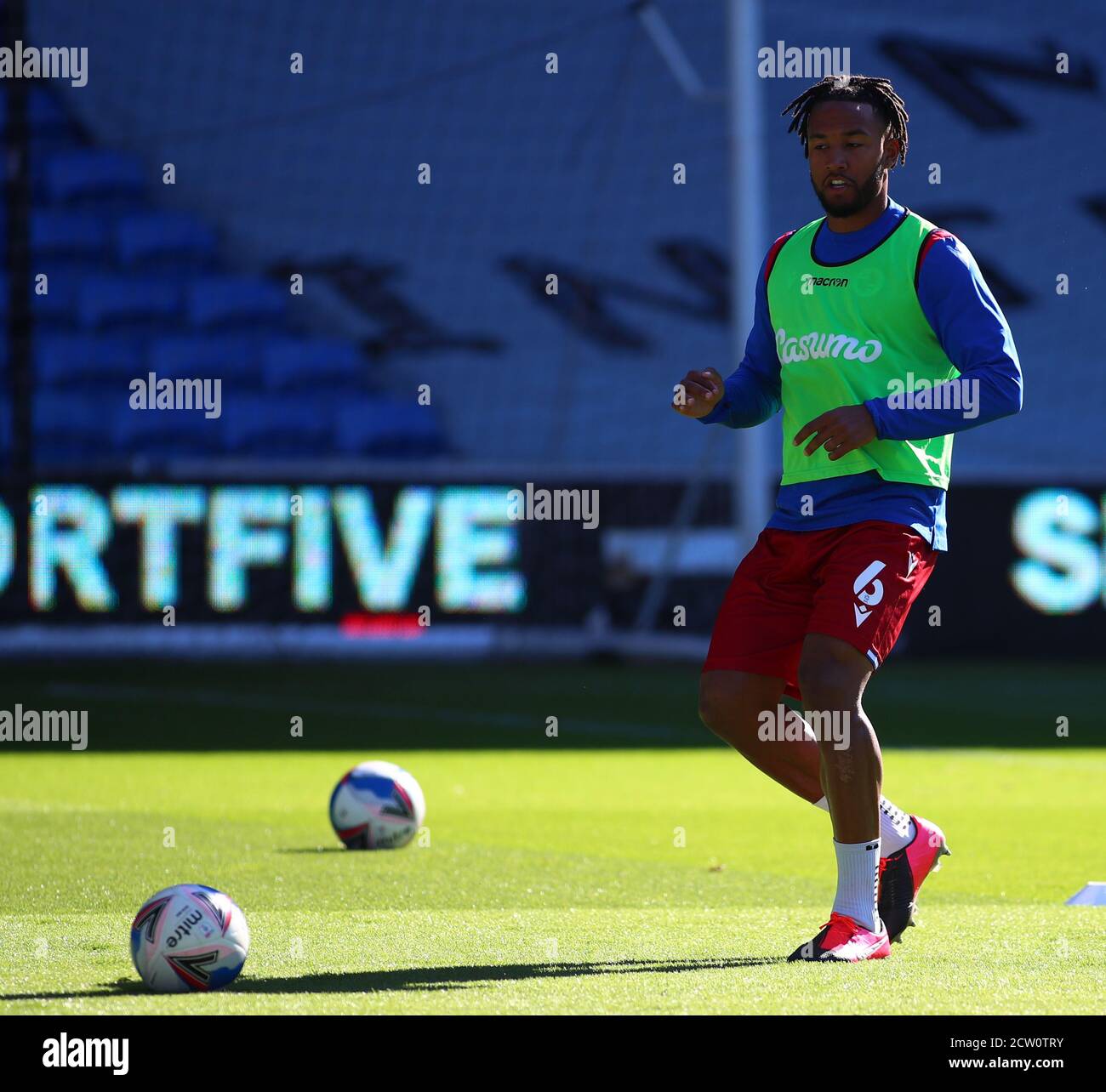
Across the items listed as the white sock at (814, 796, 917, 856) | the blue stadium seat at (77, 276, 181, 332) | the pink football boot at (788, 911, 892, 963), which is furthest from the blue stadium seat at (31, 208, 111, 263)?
the pink football boot at (788, 911, 892, 963)

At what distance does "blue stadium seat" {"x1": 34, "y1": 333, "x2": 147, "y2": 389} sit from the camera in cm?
2231

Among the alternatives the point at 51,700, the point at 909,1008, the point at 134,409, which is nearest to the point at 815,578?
the point at 909,1008

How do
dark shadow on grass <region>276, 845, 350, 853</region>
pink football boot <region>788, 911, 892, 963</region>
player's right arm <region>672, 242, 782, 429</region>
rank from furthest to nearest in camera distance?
1. dark shadow on grass <region>276, 845, 350, 853</region>
2. player's right arm <region>672, 242, 782, 429</region>
3. pink football boot <region>788, 911, 892, 963</region>

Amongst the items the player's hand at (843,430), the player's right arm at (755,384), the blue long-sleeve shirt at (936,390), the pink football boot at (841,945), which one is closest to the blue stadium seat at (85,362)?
the player's right arm at (755,384)

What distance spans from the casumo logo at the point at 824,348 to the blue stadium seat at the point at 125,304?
19.1 metres

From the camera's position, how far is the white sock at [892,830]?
493cm

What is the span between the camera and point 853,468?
4.76 m

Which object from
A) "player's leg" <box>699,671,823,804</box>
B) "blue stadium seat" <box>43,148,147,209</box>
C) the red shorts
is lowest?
"player's leg" <box>699,671,823,804</box>

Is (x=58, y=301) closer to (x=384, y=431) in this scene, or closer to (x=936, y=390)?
(x=384, y=431)

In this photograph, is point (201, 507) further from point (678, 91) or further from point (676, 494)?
point (678, 91)

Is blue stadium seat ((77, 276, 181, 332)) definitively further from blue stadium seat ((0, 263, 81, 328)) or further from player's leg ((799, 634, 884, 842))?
player's leg ((799, 634, 884, 842))
